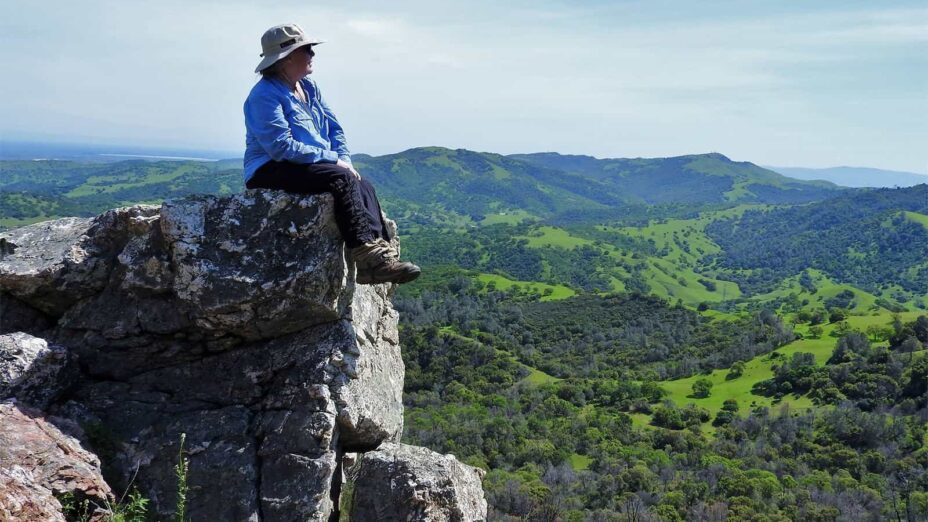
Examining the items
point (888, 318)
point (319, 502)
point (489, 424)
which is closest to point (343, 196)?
point (319, 502)

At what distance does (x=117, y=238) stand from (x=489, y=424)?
61.1 meters

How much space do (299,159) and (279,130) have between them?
1.46 ft

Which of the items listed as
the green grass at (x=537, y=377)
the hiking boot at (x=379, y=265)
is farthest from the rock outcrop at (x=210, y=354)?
the green grass at (x=537, y=377)

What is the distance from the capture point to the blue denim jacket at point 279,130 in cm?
786

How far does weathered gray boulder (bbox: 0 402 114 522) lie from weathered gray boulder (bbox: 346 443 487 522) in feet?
9.51

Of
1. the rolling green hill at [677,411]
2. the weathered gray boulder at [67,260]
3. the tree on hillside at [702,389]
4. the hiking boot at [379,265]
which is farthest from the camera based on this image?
the tree on hillside at [702,389]

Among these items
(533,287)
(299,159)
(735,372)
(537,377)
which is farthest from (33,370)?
(533,287)

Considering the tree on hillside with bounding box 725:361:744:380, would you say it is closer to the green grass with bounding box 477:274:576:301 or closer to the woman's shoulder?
the green grass with bounding box 477:274:576:301

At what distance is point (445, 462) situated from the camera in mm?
8312

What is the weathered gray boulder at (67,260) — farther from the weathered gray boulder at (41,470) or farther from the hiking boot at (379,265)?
the hiking boot at (379,265)

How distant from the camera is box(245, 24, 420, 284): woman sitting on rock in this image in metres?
7.86

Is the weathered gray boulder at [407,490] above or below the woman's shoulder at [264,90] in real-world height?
below

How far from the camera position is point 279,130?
25.9ft

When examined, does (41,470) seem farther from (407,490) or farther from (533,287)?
Answer: (533,287)
